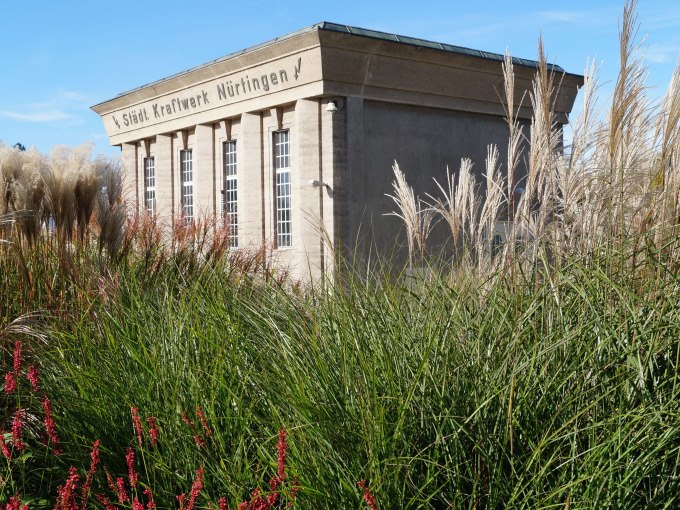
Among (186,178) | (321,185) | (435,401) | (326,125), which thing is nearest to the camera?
(435,401)

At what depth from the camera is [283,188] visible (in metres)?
18.7

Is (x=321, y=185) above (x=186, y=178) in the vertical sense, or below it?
below

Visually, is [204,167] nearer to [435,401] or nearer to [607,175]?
[607,175]

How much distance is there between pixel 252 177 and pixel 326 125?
2931 millimetres

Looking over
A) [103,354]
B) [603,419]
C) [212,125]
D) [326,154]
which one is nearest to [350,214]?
[326,154]

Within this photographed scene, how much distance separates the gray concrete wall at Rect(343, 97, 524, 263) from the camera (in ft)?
56.1

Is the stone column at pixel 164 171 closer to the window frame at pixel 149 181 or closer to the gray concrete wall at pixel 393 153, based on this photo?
the window frame at pixel 149 181

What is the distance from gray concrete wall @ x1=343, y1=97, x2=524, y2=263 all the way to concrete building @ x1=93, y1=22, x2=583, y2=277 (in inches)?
1.1

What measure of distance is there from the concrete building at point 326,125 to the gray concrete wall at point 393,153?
28 millimetres

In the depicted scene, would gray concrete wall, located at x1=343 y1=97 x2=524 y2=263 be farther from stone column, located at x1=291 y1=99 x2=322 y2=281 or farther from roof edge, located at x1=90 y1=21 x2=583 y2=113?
roof edge, located at x1=90 y1=21 x2=583 y2=113

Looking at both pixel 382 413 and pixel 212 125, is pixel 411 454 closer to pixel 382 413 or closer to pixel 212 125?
pixel 382 413

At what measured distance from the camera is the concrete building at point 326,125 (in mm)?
16828

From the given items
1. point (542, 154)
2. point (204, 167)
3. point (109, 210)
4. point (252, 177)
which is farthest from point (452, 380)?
point (204, 167)

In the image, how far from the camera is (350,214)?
17047 mm
